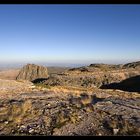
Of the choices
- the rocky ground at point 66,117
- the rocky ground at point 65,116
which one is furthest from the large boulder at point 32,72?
the rocky ground at point 66,117

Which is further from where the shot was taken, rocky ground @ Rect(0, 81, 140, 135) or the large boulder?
the large boulder

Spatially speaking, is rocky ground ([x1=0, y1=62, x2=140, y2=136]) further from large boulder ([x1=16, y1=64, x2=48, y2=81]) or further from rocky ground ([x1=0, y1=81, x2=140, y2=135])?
large boulder ([x1=16, y1=64, x2=48, y2=81])

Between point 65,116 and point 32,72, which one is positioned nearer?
point 65,116

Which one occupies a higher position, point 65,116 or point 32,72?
point 65,116

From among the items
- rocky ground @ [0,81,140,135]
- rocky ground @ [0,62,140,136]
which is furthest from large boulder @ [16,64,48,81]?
rocky ground @ [0,81,140,135]

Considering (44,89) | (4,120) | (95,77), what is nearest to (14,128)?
(4,120)

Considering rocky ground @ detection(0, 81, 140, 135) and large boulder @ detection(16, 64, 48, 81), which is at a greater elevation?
rocky ground @ detection(0, 81, 140, 135)

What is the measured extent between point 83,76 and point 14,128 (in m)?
50.4

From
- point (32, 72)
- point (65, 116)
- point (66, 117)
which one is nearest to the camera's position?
point (66, 117)

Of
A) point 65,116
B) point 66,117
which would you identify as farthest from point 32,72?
point 66,117

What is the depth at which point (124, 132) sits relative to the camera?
955 centimetres

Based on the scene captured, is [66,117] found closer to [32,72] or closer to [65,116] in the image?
[65,116]

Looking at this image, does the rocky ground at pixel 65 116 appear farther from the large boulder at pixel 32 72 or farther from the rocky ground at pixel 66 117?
the large boulder at pixel 32 72
